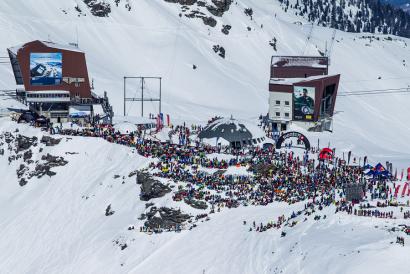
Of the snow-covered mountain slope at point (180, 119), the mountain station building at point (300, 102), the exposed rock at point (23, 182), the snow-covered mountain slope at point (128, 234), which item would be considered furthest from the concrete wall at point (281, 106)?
the exposed rock at point (23, 182)

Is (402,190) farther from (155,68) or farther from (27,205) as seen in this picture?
(155,68)

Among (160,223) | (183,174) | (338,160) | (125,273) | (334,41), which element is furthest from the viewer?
(334,41)

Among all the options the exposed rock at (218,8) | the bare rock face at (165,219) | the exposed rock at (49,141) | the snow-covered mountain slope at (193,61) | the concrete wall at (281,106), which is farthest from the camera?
the exposed rock at (218,8)

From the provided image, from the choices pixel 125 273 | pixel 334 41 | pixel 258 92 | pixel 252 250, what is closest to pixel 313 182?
pixel 252 250

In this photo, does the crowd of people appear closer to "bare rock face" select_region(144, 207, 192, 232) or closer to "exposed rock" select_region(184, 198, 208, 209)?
"exposed rock" select_region(184, 198, 208, 209)

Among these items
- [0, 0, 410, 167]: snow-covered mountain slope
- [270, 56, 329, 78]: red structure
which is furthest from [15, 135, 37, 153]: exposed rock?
[270, 56, 329, 78]: red structure

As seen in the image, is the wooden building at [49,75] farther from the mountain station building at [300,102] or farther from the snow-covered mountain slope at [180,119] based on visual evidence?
the mountain station building at [300,102]
